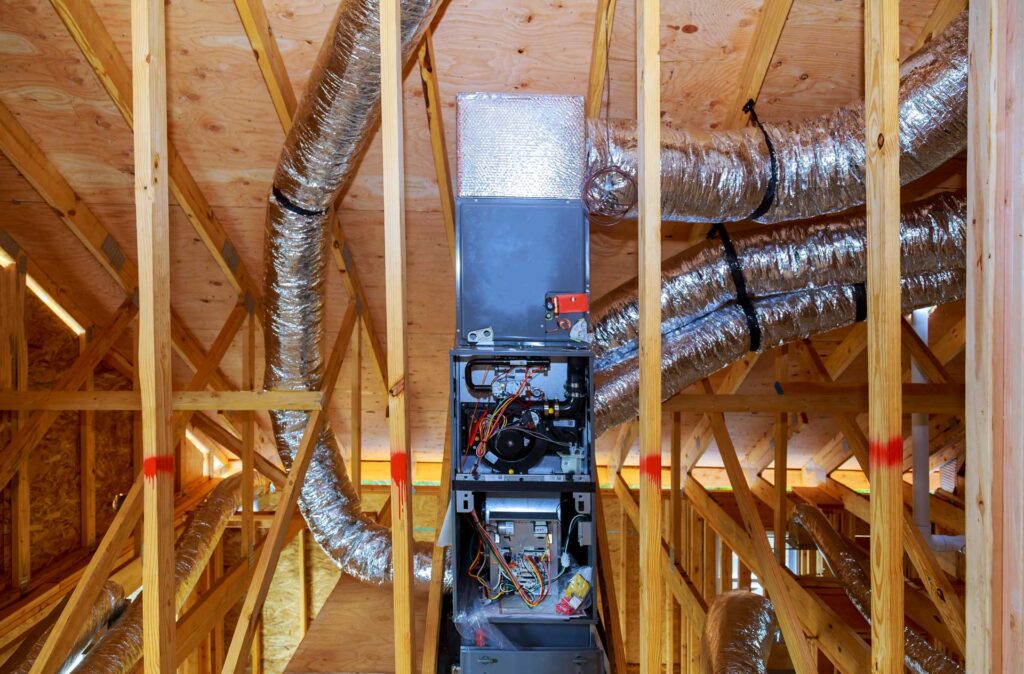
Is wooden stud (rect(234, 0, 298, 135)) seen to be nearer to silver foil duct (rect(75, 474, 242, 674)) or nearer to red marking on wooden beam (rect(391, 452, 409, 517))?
red marking on wooden beam (rect(391, 452, 409, 517))

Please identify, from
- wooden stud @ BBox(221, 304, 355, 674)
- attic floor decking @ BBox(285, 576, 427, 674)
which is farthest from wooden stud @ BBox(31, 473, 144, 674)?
attic floor decking @ BBox(285, 576, 427, 674)

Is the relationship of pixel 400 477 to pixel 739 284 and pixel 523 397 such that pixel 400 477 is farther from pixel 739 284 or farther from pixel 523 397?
pixel 739 284

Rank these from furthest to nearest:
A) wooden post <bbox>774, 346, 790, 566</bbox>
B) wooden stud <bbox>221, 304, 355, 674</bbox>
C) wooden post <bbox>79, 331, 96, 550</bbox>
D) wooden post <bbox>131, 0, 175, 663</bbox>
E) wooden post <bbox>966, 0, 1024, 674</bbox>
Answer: wooden post <bbox>79, 331, 96, 550</bbox> → wooden post <bbox>774, 346, 790, 566</bbox> → wooden stud <bbox>221, 304, 355, 674</bbox> → wooden post <bbox>131, 0, 175, 663</bbox> → wooden post <bbox>966, 0, 1024, 674</bbox>

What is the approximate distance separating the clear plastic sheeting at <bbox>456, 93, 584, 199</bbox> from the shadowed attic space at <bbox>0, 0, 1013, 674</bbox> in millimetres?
220

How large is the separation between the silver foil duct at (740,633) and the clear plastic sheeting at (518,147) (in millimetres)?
1907

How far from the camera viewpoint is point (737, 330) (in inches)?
101

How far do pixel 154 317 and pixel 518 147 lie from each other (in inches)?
41.6

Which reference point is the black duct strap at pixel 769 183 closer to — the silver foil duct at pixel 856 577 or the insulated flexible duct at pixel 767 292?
the insulated flexible duct at pixel 767 292

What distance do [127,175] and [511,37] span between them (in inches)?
63.9

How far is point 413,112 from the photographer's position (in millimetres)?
2582

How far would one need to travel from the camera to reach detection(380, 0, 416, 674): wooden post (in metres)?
1.43

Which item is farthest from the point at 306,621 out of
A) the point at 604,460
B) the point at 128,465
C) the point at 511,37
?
the point at 511,37

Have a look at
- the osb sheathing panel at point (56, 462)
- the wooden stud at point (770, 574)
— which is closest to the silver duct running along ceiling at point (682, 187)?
the wooden stud at point (770, 574)

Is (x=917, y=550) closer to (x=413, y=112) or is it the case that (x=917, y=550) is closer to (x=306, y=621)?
(x=413, y=112)
